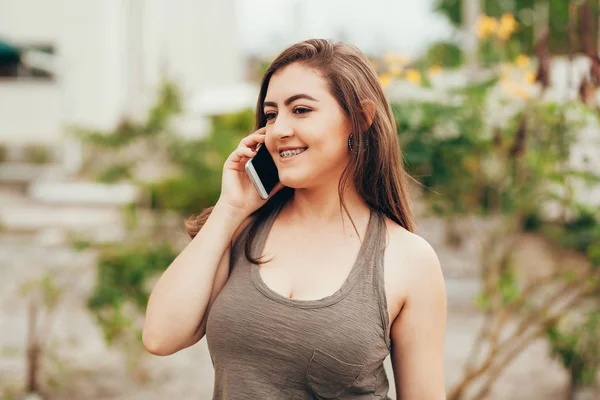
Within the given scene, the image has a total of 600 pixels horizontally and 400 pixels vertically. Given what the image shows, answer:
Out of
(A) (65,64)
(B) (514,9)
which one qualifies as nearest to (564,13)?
(B) (514,9)

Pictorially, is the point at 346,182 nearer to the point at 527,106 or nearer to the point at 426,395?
the point at 426,395

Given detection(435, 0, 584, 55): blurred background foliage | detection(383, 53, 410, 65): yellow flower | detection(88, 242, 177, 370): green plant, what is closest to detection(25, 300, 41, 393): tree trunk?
detection(88, 242, 177, 370): green plant

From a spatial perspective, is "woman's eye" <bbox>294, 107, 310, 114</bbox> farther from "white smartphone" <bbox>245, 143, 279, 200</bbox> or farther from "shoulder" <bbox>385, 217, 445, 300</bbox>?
"shoulder" <bbox>385, 217, 445, 300</bbox>

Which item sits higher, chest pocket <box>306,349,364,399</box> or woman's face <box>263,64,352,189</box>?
woman's face <box>263,64,352,189</box>

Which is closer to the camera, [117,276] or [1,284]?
[117,276]

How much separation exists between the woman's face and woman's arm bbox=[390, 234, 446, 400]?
0.28 m

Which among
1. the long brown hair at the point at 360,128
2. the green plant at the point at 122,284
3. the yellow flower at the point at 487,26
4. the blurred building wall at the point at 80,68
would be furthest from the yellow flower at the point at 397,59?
the blurred building wall at the point at 80,68

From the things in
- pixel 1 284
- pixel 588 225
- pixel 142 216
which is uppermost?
pixel 588 225

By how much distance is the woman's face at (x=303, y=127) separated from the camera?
5.34 ft

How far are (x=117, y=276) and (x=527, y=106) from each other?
2602mm

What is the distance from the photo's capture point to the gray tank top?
1534mm

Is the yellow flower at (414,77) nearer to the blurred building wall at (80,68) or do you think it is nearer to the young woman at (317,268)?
the young woman at (317,268)

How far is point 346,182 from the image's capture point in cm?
177

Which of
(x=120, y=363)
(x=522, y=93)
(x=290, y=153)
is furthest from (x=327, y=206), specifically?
(x=120, y=363)
